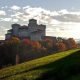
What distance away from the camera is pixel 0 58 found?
118562mm

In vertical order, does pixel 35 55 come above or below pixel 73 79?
below

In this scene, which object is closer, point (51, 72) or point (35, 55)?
point (51, 72)

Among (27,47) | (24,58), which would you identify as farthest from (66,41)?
(24,58)

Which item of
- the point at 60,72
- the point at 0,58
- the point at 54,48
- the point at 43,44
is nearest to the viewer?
the point at 60,72

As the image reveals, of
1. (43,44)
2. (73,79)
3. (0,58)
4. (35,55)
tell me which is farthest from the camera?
(43,44)

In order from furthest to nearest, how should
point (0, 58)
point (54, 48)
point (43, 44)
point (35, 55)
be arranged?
point (43, 44) < point (54, 48) < point (35, 55) < point (0, 58)

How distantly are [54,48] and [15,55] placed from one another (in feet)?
116

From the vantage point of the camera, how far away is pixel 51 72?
104ft

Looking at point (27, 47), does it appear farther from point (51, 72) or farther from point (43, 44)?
point (51, 72)

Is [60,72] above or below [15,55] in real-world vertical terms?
above

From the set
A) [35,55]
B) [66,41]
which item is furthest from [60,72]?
[66,41]

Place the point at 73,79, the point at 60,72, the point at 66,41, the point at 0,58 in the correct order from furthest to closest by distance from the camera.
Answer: the point at 66,41 < the point at 0,58 < the point at 60,72 < the point at 73,79

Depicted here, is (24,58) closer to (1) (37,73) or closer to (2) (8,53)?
(2) (8,53)

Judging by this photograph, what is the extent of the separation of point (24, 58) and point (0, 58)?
11.1 meters
